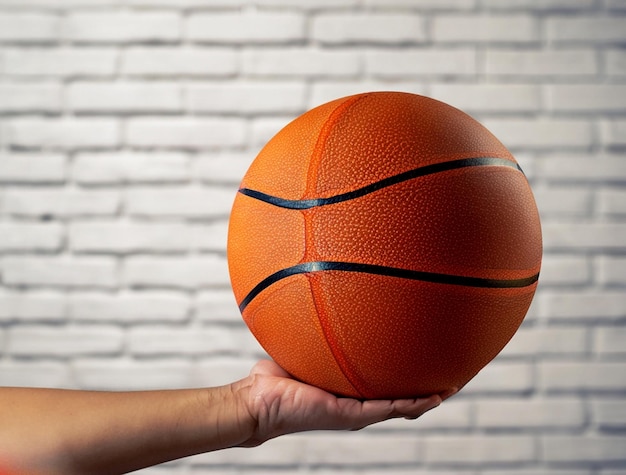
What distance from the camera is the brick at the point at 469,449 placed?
1.97 meters

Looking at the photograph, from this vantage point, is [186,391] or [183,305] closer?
[186,391]

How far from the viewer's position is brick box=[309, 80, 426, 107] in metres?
1.96

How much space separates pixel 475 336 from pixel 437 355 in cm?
6

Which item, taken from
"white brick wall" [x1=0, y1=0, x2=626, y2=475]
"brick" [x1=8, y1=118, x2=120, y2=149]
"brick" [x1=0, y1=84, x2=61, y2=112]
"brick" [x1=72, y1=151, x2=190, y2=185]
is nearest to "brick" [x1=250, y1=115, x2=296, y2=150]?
"white brick wall" [x1=0, y1=0, x2=626, y2=475]

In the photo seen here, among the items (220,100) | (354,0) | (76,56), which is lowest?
(220,100)

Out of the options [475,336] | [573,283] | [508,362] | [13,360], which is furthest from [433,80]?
[13,360]

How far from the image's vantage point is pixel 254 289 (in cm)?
92

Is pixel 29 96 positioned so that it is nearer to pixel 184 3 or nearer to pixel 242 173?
pixel 184 3

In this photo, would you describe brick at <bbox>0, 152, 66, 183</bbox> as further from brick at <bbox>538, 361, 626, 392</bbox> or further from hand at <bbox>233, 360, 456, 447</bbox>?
brick at <bbox>538, 361, 626, 392</bbox>

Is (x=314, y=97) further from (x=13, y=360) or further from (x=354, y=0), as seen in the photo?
(x=13, y=360)

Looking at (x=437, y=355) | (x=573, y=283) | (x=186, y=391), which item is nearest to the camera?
(x=437, y=355)

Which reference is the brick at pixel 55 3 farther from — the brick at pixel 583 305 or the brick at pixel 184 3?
the brick at pixel 583 305

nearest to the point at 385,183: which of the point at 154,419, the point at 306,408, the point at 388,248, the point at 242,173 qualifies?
the point at 388,248

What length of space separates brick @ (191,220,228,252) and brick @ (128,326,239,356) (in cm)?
28
